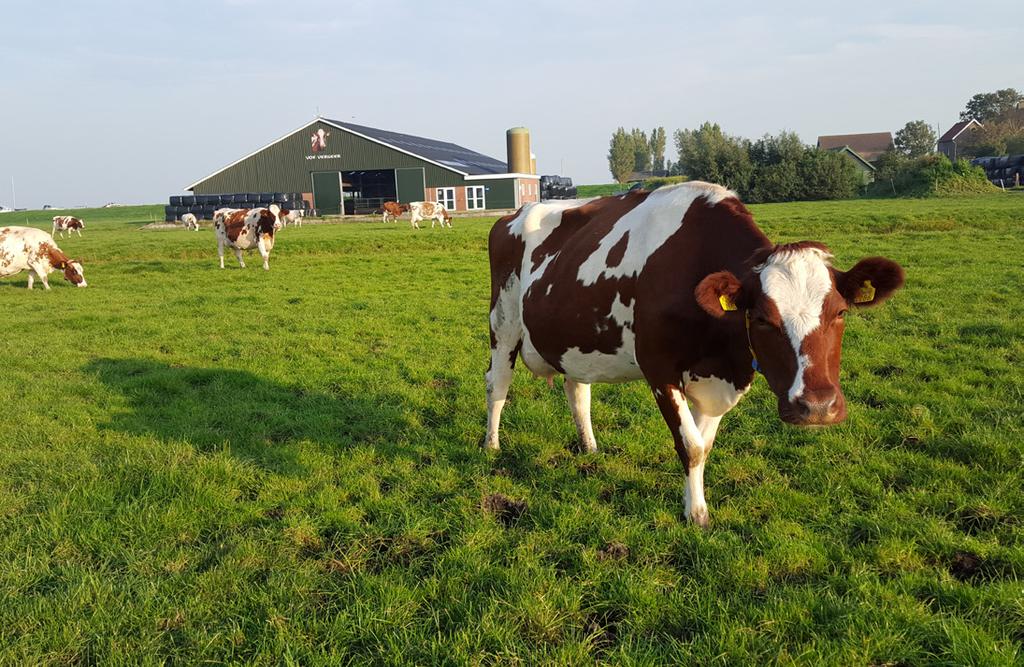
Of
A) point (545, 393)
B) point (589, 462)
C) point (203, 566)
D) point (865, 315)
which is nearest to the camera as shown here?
point (203, 566)

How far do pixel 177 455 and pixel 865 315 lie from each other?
1017 centimetres

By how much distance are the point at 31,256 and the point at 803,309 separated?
65.8 feet

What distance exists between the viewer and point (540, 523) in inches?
175

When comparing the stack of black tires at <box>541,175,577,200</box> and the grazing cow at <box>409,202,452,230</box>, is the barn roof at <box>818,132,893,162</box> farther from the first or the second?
the grazing cow at <box>409,202,452,230</box>

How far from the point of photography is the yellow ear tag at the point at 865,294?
364 centimetres

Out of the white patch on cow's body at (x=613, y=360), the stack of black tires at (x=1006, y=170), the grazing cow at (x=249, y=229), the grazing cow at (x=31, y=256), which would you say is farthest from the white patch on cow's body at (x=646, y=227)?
the stack of black tires at (x=1006, y=170)

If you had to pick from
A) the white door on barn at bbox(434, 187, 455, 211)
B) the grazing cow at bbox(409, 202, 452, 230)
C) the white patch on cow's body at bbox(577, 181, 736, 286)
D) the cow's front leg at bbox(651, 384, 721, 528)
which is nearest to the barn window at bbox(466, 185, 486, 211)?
the white door on barn at bbox(434, 187, 455, 211)

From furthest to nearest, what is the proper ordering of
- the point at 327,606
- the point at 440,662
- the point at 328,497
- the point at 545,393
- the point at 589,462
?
1. the point at 545,393
2. the point at 589,462
3. the point at 328,497
4. the point at 327,606
5. the point at 440,662

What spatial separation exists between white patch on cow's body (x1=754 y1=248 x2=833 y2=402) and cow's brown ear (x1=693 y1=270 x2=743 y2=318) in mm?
162

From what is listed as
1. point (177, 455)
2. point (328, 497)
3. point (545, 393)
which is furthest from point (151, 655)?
point (545, 393)

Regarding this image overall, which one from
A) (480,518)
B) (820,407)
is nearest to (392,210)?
(480,518)

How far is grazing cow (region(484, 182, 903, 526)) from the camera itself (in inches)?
140

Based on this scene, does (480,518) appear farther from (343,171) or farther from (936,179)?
(343,171)

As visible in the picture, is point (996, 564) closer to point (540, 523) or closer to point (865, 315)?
point (540, 523)
